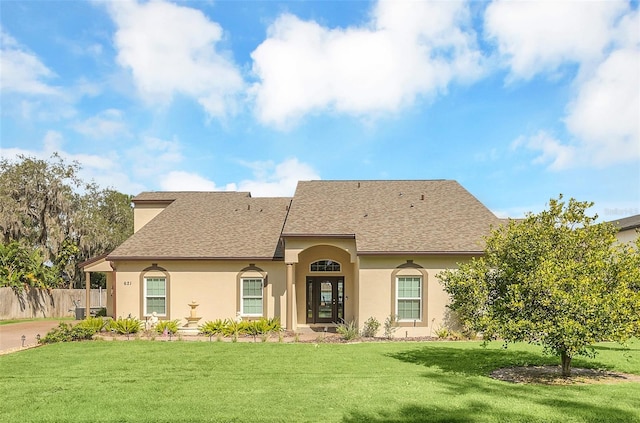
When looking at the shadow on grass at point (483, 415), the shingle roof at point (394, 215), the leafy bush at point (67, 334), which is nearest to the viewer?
the shadow on grass at point (483, 415)

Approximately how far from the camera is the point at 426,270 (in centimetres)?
1730

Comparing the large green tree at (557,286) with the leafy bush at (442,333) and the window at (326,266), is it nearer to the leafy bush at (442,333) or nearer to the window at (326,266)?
the leafy bush at (442,333)

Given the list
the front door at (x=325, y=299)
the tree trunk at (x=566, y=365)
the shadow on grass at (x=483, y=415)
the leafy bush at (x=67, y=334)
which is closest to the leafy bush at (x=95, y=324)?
the leafy bush at (x=67, y=334)

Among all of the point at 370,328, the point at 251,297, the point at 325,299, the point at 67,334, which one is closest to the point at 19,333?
the point at 67,334

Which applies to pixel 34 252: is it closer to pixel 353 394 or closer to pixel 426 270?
pixel 426 270

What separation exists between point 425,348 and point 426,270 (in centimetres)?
363

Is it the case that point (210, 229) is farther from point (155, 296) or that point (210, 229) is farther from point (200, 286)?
point (155, 296)

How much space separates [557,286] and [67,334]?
14.9m

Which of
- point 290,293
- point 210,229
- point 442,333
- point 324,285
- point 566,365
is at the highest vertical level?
point 210,229

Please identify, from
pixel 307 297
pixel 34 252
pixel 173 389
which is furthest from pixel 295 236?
pixel 34 252

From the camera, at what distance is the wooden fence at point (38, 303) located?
24875 mm

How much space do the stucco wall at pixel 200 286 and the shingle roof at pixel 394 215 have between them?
2.79 m

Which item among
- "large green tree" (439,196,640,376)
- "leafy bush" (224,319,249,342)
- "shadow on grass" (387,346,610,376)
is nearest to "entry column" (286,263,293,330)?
"leafy bush" (224,319,249,342)

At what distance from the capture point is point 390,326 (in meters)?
16.9
